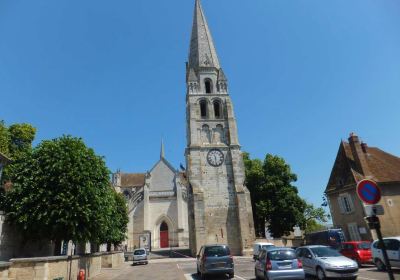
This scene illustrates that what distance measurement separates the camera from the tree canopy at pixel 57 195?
611 inches

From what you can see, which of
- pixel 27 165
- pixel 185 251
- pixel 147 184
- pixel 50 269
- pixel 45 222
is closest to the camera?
pixel 50 269

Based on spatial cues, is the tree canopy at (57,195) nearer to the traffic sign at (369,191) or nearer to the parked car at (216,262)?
the parked car at (216,262)

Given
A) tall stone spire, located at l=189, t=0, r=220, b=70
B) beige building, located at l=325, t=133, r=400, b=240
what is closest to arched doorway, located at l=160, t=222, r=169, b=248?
tall stone spire, located at l=189, t=0, r=220, b=70

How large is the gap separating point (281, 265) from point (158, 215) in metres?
38.6

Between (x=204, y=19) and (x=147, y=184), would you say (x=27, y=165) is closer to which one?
(x=147, y=184)

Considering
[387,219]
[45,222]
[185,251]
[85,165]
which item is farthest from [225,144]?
[45,222]

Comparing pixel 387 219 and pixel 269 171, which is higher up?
pixel 269 171

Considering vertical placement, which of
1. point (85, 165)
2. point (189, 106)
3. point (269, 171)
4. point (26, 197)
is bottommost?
point (26, 197)

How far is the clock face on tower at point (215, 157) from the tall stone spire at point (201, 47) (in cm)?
1318

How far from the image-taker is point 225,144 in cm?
3581

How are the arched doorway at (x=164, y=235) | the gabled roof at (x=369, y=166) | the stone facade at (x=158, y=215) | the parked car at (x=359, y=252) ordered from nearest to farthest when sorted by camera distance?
the parked car at (x=359, y=252) → the gabled roof at (x=369, y=166) → the stone facade at (x=158, y=215) → the arched doorway at (x=164, y=235)

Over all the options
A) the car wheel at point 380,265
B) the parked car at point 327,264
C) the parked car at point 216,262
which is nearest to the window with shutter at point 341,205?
the car wheel at point 380,265

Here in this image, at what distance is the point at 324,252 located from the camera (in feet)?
40.9

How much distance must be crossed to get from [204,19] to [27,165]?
37.9 meters
